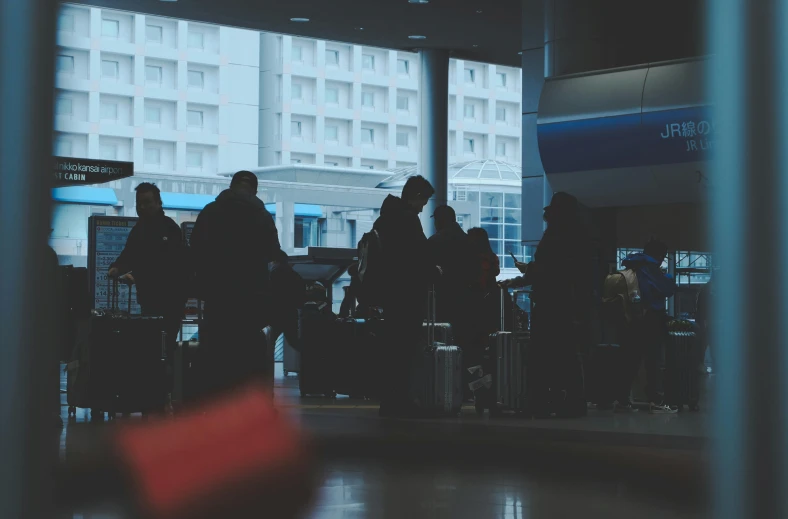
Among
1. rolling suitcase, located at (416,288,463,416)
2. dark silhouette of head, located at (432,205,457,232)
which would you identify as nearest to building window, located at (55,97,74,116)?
rolling suitcase, located at (416,288,463,416)

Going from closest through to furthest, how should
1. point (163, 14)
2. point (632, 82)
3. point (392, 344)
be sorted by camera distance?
1. point (392, 344)
2. point (632, 82)
3. point (163, 14)

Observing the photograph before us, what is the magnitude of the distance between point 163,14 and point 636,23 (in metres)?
7.38

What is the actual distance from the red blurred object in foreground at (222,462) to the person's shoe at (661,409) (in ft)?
10.0

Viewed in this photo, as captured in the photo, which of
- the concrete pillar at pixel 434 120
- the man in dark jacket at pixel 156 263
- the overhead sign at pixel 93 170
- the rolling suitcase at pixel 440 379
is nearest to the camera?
the man in dark jacket at pixel 156 263

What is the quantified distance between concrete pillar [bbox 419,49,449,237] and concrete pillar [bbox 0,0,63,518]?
55.7 ft

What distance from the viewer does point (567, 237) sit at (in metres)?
8.61

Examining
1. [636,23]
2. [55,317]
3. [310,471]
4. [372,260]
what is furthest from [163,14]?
[55,317]

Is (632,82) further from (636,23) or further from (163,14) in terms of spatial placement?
(163,14)

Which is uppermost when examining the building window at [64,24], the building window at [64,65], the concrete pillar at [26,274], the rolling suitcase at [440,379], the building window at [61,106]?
the building window at [64,24]

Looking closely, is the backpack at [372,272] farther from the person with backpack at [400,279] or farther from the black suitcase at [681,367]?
the black suitcase at [681,367]

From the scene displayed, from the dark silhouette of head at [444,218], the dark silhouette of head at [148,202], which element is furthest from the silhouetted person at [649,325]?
the dark silhouette of head at [148,202]

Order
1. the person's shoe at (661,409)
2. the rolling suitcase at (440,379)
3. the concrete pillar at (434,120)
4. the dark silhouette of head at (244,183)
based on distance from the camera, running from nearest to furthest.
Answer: the dark silhouette of head at (244,183) → the rolling suitcase at (440,379) → the person's shoe at (661,409) → the concrete pillar at (434,120)

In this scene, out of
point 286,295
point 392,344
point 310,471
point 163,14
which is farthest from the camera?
Result: point 163,14

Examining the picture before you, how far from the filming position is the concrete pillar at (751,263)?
111cm
